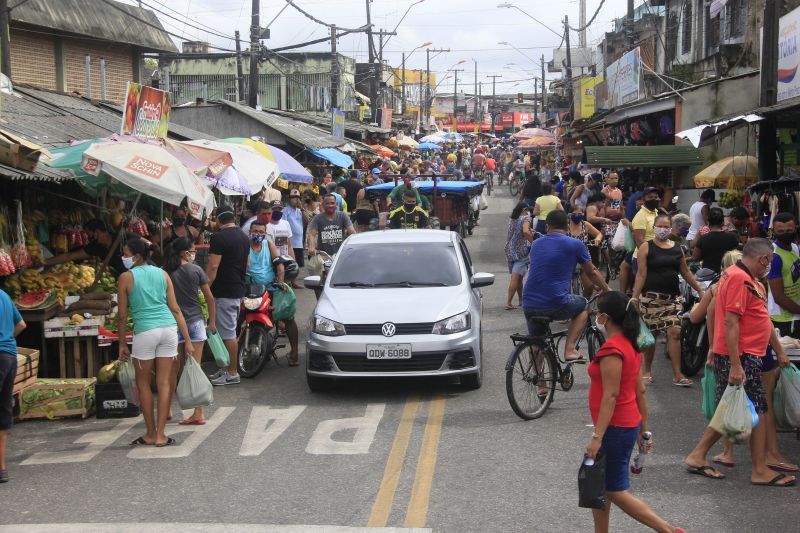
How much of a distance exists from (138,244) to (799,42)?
38.7 ft

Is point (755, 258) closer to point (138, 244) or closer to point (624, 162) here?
point (138, 244)

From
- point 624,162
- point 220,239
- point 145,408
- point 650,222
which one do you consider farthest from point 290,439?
point 624,162

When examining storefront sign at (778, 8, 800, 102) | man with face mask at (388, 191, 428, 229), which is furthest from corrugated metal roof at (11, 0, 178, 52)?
storefront sign at (778, 8, 800, 102)

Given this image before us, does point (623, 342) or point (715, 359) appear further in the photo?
point (715, 359)

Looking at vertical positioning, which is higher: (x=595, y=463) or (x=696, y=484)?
(x=595, y=463)

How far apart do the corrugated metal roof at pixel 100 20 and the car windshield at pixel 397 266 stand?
981 centimetres

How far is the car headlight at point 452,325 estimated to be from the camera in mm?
9922

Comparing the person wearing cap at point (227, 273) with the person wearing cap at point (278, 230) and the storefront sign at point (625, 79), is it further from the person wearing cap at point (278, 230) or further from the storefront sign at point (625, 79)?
the storefront sign at point (625, 79)

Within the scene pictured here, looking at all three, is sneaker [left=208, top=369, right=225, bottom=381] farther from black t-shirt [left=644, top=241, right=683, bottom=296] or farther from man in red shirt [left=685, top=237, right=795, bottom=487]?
man in red shirt [left=685, top=237, right=795, bottom=487]

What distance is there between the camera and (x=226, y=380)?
35.9 ft

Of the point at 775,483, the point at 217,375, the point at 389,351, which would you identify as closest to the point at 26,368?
the point at 217,375

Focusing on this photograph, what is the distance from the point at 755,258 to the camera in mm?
7098

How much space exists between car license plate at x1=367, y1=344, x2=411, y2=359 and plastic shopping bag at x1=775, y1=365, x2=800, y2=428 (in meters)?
3.64

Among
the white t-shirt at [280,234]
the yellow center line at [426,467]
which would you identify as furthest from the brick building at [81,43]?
the yellow center line at [426,467]
